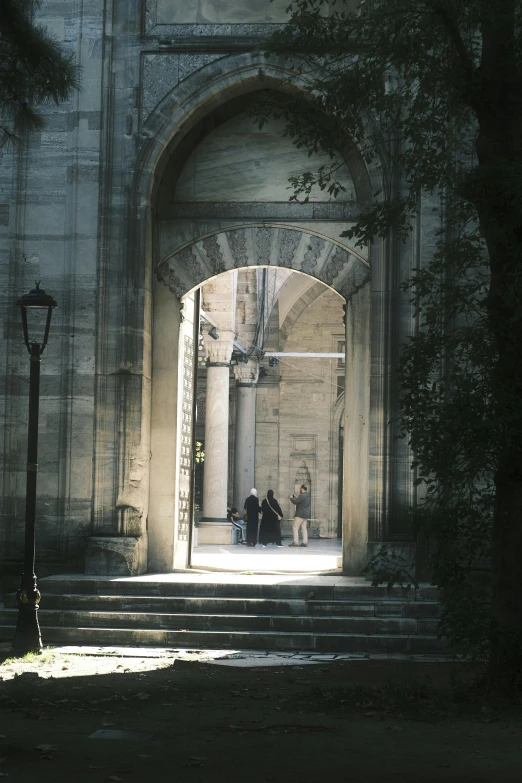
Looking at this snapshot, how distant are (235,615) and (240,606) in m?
0.14

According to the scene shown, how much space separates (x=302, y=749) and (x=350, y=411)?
8.12 metres

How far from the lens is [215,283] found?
2634 centimetres

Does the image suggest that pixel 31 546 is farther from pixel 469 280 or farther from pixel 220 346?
pixel 220 346

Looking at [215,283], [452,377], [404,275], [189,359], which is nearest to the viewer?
[452,377]

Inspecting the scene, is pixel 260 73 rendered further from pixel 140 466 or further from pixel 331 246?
pixel 140 466

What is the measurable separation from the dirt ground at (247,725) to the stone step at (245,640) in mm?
1096

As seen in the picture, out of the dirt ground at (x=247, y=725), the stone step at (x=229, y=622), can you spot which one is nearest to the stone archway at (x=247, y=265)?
the stone step at (x=229, y=622)

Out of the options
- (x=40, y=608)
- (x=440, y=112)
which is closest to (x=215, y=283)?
(x=40, y=608)

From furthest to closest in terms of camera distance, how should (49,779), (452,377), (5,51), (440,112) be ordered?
(440,112) → (452,377) → (5,51) → (49,779)

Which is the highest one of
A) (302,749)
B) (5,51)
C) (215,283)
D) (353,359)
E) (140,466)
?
(215,283)

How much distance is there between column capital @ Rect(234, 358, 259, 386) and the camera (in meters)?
31.8

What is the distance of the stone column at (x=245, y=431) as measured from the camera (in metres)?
30.5

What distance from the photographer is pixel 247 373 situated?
32.0 meters

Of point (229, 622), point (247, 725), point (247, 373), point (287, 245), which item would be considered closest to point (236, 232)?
point (287, 245)
